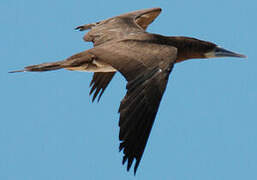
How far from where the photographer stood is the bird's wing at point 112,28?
34.1 ft

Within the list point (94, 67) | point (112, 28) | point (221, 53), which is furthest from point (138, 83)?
point (112, 28)

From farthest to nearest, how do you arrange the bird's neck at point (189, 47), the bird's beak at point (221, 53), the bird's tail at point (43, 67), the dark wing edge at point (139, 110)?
the bird's beak at point (221, 53)
the bird's neck at point (189, 47)
the bird's tail at point (43, 67)
the dark wing edge at point (139, 110)

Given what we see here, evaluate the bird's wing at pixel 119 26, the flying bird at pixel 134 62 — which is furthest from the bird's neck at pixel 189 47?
the bird's wing at pixel 119 26

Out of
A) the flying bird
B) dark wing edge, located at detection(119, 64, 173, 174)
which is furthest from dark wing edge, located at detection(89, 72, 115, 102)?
dark wing edge, located at detection(119, 64, 173, 174)

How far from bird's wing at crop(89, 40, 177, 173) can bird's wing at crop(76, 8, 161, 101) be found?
124cm

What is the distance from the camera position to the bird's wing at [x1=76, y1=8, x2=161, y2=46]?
34.0 ft

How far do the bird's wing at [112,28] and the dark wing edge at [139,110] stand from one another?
2.16 metres

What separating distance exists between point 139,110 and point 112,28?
3.21 m

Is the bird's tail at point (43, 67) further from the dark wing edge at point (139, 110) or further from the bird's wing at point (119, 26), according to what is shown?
the dark wing edge at point (139, 110)

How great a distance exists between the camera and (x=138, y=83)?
8.05 m

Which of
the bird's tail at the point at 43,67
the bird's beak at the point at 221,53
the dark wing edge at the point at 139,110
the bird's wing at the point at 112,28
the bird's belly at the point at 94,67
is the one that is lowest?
the dark wing edge at the point at 139,110

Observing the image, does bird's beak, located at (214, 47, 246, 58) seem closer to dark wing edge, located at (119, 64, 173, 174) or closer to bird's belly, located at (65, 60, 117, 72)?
bird's belly, located at (65, 60, 117, 72)

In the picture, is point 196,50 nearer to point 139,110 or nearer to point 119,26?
point 119,26

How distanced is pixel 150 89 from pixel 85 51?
172 cm
